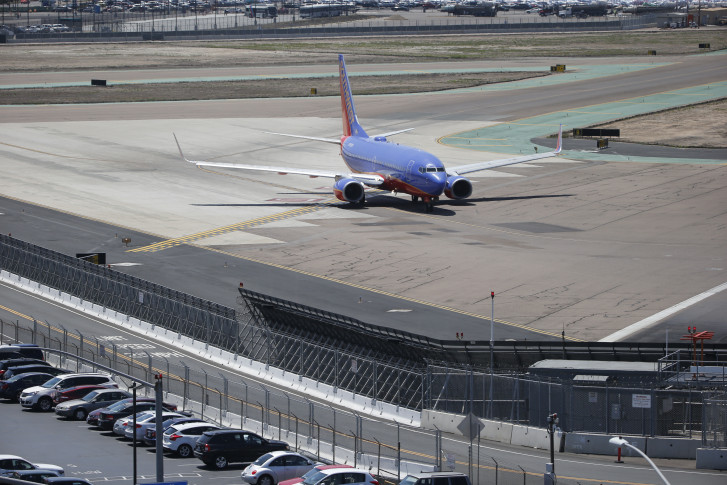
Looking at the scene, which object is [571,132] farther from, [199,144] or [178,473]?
[178,473]

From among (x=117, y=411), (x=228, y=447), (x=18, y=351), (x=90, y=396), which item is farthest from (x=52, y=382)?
(x=228, y=447)

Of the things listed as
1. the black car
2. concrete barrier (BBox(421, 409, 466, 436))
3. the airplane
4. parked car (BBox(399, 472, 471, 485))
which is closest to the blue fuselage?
the airplane

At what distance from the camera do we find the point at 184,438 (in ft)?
154

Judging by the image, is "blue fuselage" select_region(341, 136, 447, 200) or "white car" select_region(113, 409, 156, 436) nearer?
"white car" select_region(113, 409, 156, 436)

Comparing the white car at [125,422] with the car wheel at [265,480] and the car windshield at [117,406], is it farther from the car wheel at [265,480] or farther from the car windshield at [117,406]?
the car wheel at [265,480]

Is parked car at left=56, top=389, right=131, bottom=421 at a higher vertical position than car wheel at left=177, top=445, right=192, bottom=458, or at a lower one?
lower

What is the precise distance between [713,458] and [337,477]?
14951mm

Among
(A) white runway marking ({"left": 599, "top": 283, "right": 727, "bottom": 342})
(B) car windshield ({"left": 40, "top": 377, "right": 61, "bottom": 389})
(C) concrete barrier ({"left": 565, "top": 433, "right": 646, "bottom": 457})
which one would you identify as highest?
(C) concrete barrier ({"left": 565, "top": 433, "right": 646, "bottom": 457})

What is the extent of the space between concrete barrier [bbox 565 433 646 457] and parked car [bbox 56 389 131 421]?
2029 cm

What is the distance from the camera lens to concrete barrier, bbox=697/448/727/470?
1738 inches

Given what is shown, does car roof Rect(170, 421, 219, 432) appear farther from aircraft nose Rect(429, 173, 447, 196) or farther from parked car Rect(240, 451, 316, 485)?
aircraft nose Rect(429, 173, 447, 196)

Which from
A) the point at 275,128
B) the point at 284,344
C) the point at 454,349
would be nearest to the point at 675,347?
the point at 454,349

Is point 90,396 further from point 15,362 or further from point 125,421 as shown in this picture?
point 15,362

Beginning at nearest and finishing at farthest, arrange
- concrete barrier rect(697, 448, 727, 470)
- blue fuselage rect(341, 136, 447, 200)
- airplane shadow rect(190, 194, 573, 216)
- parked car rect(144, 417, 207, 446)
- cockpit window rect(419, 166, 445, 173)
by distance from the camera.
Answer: concrete barrier rect(697, 448, 727, 470) < parked car rect(144, 417, 207, 446) < cockpit window rect(419, 166, 445, 173) < blue fuselage rect(341, 136, 447, 200) < airplane shadow rect(190, 194, 573, 216)
